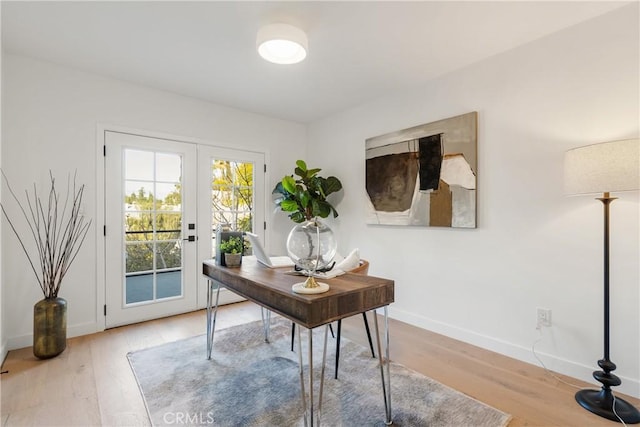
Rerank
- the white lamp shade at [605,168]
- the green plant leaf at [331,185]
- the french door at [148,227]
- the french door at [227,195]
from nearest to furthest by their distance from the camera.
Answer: the white lamp shade at [605,168], the french door at [148,227], the french door at [227,195], the green plant leaf at [331,185]

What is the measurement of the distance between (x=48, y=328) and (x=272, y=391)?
184 centimetres

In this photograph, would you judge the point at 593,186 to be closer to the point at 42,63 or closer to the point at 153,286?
the point at 153,286

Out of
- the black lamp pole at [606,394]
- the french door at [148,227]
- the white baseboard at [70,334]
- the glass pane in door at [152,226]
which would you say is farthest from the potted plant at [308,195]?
the black lamp pole at [606,394]

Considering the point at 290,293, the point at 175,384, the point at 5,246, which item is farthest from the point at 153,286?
the point at 290,293

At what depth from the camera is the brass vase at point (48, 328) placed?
2.29 meters

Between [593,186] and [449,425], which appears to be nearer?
[449,425]

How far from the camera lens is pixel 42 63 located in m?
2.62

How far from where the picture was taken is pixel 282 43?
2104 mm

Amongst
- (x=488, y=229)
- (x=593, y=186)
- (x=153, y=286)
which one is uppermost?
(x=593, y=186)

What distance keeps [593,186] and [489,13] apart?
4.10 feet

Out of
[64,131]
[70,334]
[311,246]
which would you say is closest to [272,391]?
[311,246]

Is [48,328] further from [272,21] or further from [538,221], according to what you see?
[538,221]

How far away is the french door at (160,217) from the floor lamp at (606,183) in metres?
3.30

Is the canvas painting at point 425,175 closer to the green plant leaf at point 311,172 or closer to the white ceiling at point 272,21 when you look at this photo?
the white ceiling at point 272,21
